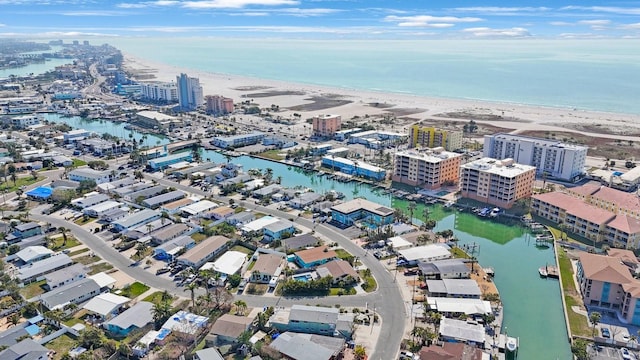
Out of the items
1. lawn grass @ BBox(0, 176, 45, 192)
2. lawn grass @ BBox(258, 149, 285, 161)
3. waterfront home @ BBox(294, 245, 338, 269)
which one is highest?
lawn grass @ BBox(258, 149, 285, 161)

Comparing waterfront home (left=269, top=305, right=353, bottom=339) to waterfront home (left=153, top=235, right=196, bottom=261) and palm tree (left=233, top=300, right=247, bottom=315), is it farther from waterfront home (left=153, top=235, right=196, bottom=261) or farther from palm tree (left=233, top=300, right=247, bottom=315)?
waterfront home (left=153, top=235, right=196, bottom=261)

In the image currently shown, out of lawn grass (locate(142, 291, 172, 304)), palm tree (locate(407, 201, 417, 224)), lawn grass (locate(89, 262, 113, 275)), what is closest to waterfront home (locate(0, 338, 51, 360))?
lawn grass (locate(142, 291, 172, 304))

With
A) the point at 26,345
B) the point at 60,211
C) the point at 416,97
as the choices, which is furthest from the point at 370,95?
the point at 26,345

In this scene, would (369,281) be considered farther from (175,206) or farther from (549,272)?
(175,206)

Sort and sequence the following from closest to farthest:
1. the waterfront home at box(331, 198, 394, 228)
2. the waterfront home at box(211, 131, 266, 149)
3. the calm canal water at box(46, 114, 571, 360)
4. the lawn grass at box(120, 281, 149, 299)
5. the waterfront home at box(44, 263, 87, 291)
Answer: the calm canal water at box(46, 114, 571, 360)
the lawn grass at box(120, 281, 149, 299)
the waterfront home at box(44, 263, 87, 291)
the waterfront home at box(331, 198, 394, 228)
the waterfront home at box(211, 131, 266, 149)

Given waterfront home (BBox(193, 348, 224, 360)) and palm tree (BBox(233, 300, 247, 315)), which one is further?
palm tree (BBox(233, 300, 247, 315))

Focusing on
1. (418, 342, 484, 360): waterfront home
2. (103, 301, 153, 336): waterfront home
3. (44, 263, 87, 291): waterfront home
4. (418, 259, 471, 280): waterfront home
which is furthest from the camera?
(418, 259, 471, 280): waterfront home

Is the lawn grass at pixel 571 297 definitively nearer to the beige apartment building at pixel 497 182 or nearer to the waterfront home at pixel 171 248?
the beige apartment building at pixel 497 182

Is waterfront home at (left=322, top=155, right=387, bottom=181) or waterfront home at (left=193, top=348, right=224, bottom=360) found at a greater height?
waterfront home at (left=322, top=155, right=387, bottom=181)
